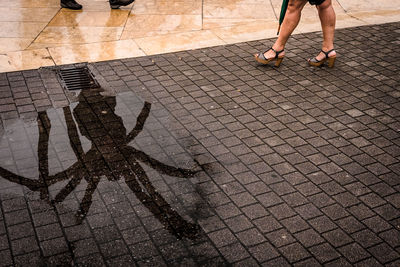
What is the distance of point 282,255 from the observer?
3594mm

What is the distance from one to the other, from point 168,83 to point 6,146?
2157mm

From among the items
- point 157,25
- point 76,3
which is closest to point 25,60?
point 76,3

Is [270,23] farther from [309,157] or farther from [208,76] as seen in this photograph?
[309,157]

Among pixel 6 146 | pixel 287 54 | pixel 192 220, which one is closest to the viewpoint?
pixel 192 220

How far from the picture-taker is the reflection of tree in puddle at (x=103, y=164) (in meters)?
4.02

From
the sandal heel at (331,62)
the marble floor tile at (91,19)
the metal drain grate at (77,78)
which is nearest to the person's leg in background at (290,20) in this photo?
the sandal heel at (331,62)

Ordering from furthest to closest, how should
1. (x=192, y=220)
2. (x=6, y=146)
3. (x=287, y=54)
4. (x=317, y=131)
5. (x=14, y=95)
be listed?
(x=287, y=54), (x=14, y=95), (x=317, y=131), (x=6, y=146), (x=192, y=220)

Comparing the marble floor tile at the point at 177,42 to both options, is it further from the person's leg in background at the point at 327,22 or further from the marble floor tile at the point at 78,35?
the person's leg in background at the point at 327,22

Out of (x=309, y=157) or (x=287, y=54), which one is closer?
(x=309, y=157)

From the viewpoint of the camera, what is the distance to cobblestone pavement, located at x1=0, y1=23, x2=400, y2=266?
12.0 ft

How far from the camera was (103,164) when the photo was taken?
14.9ft

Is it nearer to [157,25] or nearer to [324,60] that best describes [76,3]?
[157,25]

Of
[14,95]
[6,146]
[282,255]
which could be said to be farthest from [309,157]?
[14,95]

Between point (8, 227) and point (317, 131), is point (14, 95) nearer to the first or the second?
point (8, 227)
